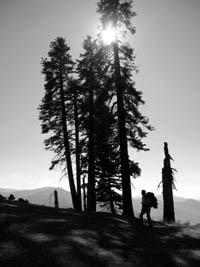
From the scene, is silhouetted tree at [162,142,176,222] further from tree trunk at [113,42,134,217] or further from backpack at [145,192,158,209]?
backpack at [145,192,158,209]

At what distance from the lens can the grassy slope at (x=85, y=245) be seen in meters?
6.51

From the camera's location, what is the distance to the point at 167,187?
19719 millimetres

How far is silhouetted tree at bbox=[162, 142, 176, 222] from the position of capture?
19047 mm

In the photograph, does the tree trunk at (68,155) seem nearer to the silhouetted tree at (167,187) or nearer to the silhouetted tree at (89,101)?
the silhouetted tree at (89,101)

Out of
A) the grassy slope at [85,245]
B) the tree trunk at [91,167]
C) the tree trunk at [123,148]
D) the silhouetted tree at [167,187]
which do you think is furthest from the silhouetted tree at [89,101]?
the grassy slope at [85,245]

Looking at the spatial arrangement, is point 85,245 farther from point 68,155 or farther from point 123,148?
point 68,155

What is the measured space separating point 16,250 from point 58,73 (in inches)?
705

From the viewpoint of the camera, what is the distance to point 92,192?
19625 millimetres

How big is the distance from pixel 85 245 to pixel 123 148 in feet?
27.8

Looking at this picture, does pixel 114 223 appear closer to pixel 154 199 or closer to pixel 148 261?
pixel 154 199

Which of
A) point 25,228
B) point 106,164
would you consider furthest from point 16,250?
point 106,164

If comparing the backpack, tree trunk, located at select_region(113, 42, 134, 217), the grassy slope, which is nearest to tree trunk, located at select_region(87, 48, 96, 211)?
tree trunk, located at select_region(113, 42, 134, 217)

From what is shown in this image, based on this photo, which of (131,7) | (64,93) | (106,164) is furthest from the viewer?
(106,164)

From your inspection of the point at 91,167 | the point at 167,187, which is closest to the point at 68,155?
the point at 91,167
